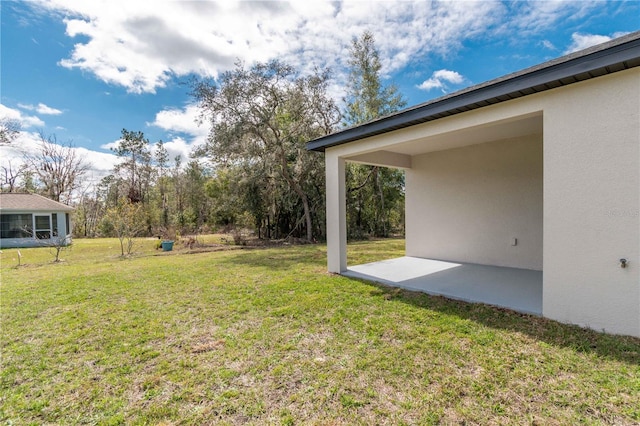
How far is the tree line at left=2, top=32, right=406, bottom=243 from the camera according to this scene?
43.4 feet

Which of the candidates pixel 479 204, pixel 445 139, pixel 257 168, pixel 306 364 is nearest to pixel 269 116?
pixel 257 168

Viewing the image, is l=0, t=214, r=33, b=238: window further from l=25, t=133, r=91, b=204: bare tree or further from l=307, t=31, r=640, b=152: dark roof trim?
l=307, t=31, r=640, b=152: dark roof trim

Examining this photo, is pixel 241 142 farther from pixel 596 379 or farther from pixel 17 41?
pixel 596 379

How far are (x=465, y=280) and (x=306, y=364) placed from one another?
4421 millimetres

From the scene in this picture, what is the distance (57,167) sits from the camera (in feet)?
84.9

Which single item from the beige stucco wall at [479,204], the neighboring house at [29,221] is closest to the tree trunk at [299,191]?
the beige stucco wall at [479,204]

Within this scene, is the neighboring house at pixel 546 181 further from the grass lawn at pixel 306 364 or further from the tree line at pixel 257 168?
the tree line at pixel 257 168

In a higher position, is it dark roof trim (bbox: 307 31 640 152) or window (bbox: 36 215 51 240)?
dark roof trim (bbox: 307 31 640 152)

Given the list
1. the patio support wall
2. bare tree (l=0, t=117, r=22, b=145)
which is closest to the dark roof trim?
the patio support wall

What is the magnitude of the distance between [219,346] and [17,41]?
396 inches

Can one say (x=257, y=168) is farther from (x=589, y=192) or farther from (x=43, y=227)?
(x=43, y=227)

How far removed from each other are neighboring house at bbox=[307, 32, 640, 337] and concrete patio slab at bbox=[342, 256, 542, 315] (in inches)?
1.4

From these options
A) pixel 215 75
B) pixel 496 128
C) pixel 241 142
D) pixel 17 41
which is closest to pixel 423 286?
pixel 496 128

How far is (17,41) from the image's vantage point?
7566 mm
